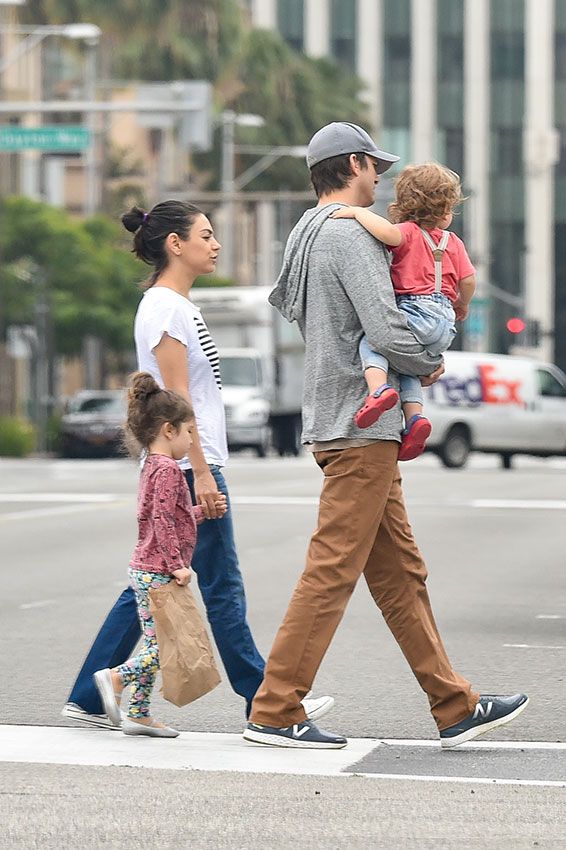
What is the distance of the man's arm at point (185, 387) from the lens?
661cm

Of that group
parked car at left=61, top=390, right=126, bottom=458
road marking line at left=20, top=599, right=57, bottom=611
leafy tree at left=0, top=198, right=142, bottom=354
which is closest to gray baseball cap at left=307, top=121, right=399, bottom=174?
road marking line at left=20, top=599, right=57, bottom=611

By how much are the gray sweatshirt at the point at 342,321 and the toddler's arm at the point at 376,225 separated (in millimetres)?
27

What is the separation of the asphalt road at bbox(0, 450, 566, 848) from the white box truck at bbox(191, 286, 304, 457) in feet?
41.7

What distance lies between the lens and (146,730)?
675 centimetres

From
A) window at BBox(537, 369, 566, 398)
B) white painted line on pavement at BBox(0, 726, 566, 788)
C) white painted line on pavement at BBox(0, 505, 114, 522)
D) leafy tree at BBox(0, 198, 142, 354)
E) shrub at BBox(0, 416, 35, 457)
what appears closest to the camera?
white painted line on pavement at BBox(0, 726, 566, 788)

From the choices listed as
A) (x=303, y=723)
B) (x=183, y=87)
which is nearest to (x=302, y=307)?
(x=303, y=723)

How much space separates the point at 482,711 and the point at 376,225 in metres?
1.65

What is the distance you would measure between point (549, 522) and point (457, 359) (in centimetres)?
1391

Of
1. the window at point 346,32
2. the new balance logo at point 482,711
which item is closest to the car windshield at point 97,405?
the new balance logo at point 482,711

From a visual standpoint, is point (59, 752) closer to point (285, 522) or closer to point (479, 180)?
point (285, 522)

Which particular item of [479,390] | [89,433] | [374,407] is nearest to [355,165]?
[374,407]

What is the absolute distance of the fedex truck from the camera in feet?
104

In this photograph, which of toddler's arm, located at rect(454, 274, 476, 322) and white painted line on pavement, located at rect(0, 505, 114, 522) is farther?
white painted line on pavement, located at rect(0, 505, 114, 522)

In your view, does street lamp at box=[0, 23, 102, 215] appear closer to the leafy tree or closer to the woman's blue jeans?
the leafy tree
